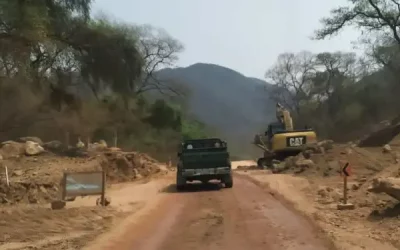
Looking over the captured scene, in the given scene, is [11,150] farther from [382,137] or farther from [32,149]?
[382,137]

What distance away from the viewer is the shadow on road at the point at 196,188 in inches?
926

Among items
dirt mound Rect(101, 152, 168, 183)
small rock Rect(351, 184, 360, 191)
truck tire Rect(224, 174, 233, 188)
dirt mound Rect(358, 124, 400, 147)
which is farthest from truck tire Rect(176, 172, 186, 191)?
dirt mound Rect(358, 124, 400, 147)

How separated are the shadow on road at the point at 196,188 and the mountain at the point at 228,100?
75512 mm

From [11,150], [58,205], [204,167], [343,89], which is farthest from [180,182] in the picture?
[343,89]

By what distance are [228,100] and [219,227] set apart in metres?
138

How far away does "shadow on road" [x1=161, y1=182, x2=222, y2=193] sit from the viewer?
926 inches

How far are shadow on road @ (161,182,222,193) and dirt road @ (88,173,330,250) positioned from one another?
3.74 meters

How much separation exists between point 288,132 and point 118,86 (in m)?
10.4

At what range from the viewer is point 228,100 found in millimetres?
151000

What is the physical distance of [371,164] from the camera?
26375mm

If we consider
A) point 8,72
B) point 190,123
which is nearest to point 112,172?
point 8,72

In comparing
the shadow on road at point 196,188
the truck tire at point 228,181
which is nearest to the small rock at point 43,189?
the shadow on road at point 196,188

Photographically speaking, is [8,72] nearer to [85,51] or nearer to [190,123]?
[85,51]

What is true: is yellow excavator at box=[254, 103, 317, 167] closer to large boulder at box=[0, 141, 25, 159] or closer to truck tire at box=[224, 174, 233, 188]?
truck tire at box=[224, 174, 233, 188]
